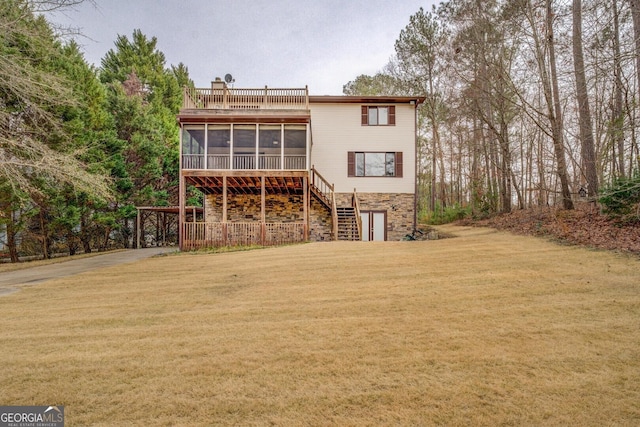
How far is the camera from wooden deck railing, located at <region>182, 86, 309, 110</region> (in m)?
15.3

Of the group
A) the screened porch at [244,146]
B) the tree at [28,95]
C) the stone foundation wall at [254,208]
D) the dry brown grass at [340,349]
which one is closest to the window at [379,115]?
the screened porch at [244,146]

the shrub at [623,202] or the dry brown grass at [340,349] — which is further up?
the shrub at [623,202]

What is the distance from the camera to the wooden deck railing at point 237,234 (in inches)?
530

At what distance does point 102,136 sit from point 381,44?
20.7 metres

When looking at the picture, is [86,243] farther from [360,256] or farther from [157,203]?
[360,256]

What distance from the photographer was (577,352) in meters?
3.38

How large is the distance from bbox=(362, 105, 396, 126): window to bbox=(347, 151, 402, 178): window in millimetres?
1626

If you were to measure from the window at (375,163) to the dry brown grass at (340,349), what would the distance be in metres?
10.3

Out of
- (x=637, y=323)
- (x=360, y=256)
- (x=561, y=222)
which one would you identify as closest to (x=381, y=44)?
(x=561, y=222)

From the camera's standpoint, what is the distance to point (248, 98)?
16.6 m

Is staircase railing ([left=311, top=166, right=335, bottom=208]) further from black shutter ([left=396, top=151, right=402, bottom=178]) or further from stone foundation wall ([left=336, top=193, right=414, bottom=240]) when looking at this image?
black shutter ([left=396, top=151, right=402, bottom=178])

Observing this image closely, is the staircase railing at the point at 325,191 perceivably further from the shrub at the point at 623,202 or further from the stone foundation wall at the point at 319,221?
the shrub at the point at 623,202

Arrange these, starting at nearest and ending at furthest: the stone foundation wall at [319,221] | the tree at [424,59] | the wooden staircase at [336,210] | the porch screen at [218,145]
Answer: the porch screen at [218,145], the wooden staircase at [336,210], the stone foundation wall at [319,221], the tree at [424,59]

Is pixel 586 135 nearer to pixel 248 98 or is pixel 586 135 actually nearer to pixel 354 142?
pixel 354 142
